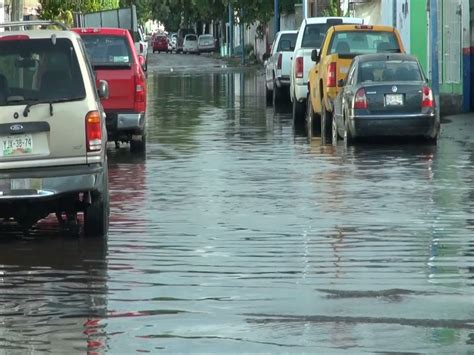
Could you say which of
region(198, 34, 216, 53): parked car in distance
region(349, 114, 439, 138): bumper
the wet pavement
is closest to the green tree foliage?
region(349, 114, 439, 138): bumper

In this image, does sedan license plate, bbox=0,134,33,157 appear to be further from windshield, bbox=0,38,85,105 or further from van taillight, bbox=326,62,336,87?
van taillight, bbox=326,62,336,87

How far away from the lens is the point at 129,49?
939 inches

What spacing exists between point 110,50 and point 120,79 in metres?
0.82

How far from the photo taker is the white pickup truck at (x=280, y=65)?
37781 mm

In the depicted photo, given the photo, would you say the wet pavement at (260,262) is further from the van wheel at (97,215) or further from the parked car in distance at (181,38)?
the parked car in distance at (181,38)

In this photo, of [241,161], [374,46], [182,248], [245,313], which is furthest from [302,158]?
[245,313]

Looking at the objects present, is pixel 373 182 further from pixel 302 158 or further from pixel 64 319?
pixel 64 319

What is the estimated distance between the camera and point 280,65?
37.8 metres

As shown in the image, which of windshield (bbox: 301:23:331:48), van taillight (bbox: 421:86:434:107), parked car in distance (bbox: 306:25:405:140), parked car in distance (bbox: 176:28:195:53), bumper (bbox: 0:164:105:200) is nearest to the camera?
bumper (bbox: 0:164:105:200)

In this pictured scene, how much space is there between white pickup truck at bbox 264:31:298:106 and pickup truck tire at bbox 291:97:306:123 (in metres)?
5.45

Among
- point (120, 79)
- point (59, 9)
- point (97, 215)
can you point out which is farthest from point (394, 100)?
point (59, 9)

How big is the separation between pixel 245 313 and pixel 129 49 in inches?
557

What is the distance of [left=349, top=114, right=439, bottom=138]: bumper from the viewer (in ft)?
78.3

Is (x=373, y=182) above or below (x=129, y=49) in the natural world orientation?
below
